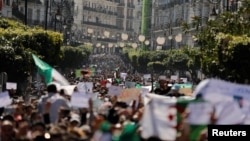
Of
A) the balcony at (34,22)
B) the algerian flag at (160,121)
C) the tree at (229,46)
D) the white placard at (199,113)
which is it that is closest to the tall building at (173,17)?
the balcony at (34,22)

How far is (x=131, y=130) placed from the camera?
10133mm

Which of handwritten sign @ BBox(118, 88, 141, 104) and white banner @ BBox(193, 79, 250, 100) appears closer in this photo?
white banner @ BBox(193, 79, 250, 100)

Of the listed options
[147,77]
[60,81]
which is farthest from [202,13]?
[60,81]

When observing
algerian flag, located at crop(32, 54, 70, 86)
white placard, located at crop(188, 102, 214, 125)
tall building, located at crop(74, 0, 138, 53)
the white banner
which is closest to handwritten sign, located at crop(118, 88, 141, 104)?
algerian flag, located at crop(32, 54, 70, 86)

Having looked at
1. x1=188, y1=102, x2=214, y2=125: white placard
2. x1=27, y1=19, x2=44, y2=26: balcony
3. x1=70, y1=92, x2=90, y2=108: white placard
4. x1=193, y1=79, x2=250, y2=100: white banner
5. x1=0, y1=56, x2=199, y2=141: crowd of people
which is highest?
x1=27, y1=19, x2=44, y2=26: balcony

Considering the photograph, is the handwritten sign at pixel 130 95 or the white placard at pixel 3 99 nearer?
the white placard at pixel 3 99

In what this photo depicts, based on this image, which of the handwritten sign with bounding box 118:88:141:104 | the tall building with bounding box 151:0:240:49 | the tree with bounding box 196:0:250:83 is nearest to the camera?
the handwritten sign with bounding box 118:88:141:104

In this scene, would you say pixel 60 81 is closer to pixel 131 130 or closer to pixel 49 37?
pixel 131 130

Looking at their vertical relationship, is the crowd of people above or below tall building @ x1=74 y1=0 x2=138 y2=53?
below

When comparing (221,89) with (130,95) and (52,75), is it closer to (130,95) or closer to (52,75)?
(130,95)

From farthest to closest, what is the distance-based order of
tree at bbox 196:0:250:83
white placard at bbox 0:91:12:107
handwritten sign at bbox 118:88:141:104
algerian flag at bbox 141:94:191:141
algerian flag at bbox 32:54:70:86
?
1. tree at bbox 196:0:250:83
2. handwritten sign at bbox 118:88:141:104
3. algerian flag at bbox 32:54:70:86
4. white placard at bbox 0:91:12:107
5. algerian flag at bbox 141:94:191:141

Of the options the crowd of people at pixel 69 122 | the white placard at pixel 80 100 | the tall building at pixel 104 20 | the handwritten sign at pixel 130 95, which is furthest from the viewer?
the tall building at pixel 104 20

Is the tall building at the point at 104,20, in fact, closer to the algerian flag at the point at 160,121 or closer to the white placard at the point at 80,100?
the white placard at the point at 80,100

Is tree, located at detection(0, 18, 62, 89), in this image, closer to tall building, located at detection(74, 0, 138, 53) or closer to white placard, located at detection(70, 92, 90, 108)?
white placard, located at detection(70, 92, 90, 108)
